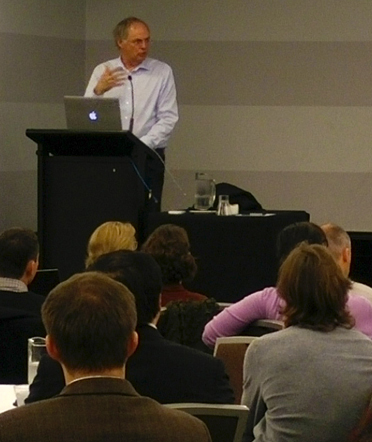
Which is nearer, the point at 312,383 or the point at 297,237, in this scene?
the point at 312,383

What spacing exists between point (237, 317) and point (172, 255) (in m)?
0.54

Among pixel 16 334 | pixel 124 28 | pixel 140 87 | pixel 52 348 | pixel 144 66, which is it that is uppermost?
pixel 124 28

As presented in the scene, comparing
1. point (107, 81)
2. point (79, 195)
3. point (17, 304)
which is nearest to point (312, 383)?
point (17, 304)

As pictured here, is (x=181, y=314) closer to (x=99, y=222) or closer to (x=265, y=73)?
(x=99, y=222)

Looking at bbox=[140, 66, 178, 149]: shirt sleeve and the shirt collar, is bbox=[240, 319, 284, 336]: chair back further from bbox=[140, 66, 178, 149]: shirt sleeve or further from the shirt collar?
the shirt collar

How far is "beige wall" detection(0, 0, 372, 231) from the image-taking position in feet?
26.6

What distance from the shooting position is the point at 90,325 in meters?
1.98

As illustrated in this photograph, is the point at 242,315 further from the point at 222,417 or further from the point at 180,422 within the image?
the point at 180,422

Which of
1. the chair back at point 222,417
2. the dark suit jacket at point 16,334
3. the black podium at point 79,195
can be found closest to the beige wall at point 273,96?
the black podium at point 79,195

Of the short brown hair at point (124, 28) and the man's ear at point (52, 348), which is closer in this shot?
the man's ear at point (52, 348)

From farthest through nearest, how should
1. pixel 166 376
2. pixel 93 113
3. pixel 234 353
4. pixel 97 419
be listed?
pixel 93 113 < pixel 234 353 < pixel 166 376 < pixel 97 419

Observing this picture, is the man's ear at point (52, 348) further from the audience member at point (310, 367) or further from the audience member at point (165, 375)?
the audience member at point (310, 367)

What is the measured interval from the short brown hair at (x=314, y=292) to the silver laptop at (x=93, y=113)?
10.2 feet

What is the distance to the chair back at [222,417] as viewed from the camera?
2.37 metres
